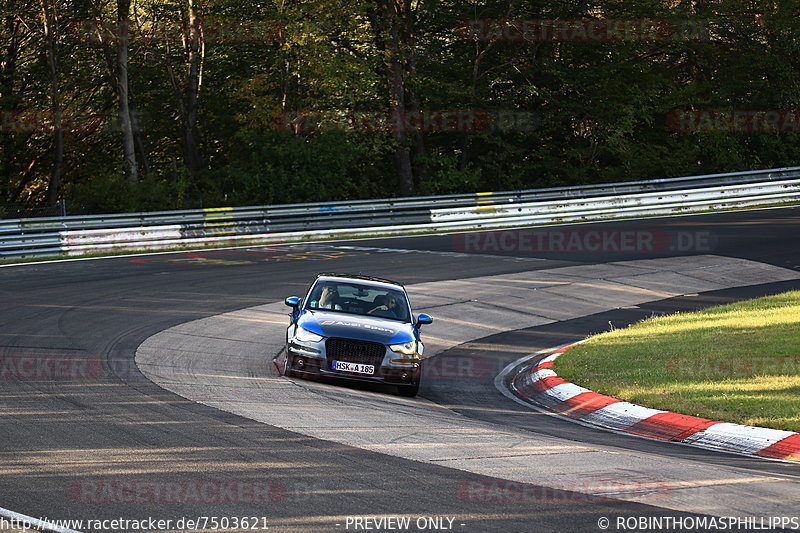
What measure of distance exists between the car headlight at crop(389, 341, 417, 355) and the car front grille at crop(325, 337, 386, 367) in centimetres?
14

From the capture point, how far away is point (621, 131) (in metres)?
41.3

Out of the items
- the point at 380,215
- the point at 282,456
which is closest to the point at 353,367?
the point at 282,456

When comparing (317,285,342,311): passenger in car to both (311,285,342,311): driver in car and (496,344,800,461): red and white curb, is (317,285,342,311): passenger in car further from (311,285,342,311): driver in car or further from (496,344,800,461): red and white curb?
(496,344,800,461): red and white curb

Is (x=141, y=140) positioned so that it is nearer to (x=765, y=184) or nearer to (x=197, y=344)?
(x=765, y=184)

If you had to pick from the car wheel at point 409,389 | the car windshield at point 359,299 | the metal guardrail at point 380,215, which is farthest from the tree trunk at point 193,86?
the car wheel at point 409,389

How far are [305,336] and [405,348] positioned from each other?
4.57ft

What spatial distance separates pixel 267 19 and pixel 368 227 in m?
11.2

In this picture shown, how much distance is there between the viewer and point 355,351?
1293 cm

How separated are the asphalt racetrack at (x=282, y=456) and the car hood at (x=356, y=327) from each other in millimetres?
753

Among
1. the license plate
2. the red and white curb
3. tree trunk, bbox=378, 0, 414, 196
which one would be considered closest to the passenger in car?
the license plate

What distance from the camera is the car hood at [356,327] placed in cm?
1305

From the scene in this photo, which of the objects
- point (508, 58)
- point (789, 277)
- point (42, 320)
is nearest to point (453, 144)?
point (508, 58)

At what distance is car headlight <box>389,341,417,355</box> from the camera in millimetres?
12977

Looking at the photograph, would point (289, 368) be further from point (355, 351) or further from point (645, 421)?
point (645, 421)
